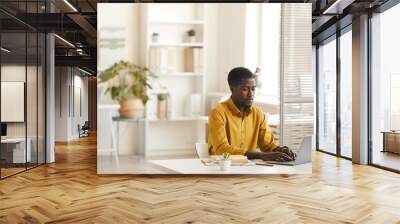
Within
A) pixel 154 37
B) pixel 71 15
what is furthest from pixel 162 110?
pixel 71 15

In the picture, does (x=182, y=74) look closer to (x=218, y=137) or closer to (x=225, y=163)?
(x=218, y=137)

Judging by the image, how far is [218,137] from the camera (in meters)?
5.21

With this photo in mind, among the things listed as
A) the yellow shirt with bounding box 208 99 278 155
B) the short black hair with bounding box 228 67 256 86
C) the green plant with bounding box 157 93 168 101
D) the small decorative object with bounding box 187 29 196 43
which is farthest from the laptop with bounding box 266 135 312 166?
the small decorative object with bounding box 187 29 196 43

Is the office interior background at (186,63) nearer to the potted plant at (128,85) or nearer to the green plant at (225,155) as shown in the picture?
the potted plant at (128,85)

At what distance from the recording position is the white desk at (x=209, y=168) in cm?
538

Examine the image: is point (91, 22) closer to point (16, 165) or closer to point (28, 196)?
point (16, 165)

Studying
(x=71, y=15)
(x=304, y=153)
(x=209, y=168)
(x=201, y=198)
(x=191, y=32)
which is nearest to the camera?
(x=201, y=198)

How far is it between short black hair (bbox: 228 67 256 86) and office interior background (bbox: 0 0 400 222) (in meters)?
1.70

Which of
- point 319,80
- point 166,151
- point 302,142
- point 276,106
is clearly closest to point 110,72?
point 166,151

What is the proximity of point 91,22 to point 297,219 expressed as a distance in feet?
19.5

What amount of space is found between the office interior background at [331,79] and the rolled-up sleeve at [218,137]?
1269mm

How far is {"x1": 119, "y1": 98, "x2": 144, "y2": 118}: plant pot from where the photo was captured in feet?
17.2

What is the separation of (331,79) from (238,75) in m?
5.05

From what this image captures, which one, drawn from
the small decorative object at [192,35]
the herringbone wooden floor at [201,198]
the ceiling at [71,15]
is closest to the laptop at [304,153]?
the herringbone wooden floor at [201,198]
